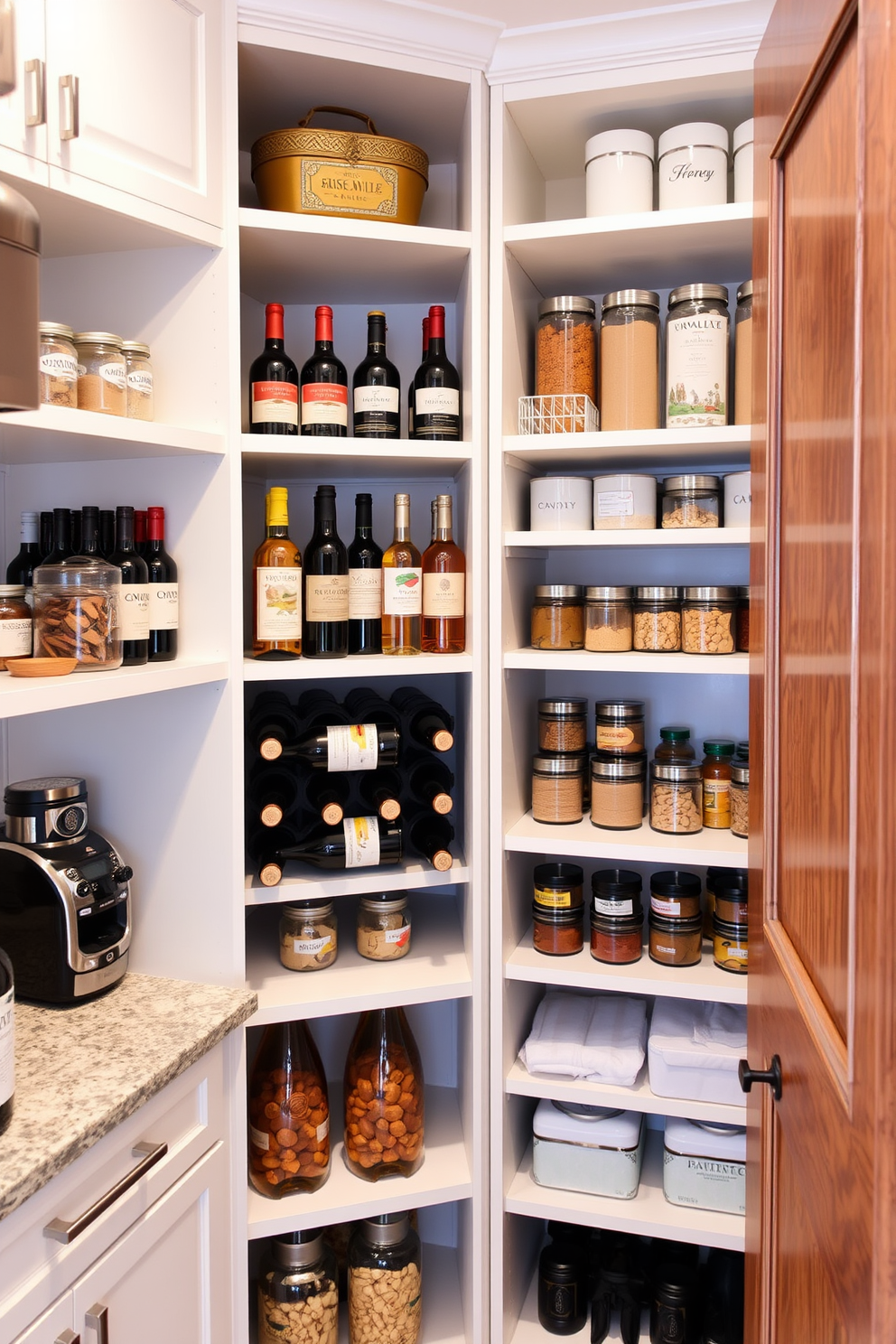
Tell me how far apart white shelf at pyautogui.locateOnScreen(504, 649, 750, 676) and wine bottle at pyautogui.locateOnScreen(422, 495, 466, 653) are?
0.36 feet

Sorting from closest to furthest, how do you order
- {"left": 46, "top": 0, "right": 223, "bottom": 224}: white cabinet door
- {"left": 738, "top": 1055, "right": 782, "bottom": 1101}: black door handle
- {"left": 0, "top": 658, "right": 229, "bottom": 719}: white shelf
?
1. {"left": 738, "top": 1055, "right": 782, "bottom": 1101}: black door handle
2. {"left": 0, "top": 658, "right": 229, "bottom": 719}: white shelf
3. {"left": 46, "top": 0, "right": 223, "bottom": 224}: white cabinet door

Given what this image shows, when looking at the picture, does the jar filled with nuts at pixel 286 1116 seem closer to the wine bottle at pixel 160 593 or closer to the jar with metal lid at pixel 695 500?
the wine bottle at pixel 160 593

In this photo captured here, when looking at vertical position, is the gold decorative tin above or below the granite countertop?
above

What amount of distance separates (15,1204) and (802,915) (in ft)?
2.90

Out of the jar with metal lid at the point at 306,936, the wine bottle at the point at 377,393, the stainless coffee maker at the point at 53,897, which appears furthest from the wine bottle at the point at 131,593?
the jar with metal lid at the point at 306,936

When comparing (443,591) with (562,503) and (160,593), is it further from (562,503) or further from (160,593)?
(160,593)

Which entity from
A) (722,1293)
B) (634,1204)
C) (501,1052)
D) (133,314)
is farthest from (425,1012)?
(133,314)

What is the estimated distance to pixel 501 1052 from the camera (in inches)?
69.7

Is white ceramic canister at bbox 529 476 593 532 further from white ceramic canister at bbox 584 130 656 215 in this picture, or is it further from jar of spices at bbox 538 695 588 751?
white ceramic canister at bbox 584 130 656 215

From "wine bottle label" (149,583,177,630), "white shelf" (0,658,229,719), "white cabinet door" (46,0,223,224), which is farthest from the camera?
"wine bottle label" (149,583,177,630)

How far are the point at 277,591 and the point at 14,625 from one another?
423 mm

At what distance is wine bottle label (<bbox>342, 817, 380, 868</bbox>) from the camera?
1.72 m

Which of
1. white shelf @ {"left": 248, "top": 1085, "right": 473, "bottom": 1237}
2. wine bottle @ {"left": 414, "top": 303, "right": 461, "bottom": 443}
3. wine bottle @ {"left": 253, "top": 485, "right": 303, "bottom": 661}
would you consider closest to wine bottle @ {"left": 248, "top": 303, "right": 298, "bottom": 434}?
wine bottle @ {"left": 253, "top": 485, "right": 303, "bottom": 661}

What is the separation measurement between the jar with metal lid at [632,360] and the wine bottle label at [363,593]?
506mm
